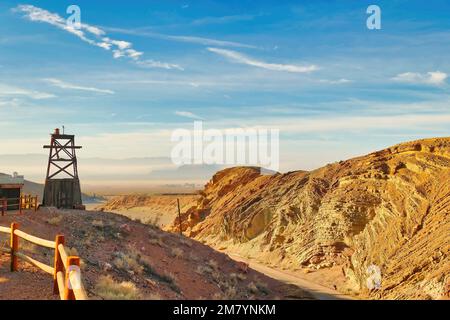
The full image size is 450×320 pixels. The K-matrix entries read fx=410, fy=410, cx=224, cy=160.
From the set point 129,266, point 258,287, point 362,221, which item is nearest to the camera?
point 129,266

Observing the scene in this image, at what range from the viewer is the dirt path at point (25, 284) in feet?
37.8

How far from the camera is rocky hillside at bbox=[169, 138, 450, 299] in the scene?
27.1m

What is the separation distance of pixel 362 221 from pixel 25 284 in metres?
31.4

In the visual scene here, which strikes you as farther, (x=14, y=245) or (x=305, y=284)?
(x=305, y=284)

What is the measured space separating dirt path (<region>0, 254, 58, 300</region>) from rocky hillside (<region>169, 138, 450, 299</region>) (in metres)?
20.7

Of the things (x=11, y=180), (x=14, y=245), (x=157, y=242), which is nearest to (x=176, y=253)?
(x=157, y=242)

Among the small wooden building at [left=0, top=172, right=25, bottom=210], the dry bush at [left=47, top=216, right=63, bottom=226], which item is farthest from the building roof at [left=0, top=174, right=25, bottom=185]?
the dry bush at [left=47, top=216, right=63, bottom=226]

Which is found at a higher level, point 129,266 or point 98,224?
point 98,224

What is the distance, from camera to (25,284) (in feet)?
41.2

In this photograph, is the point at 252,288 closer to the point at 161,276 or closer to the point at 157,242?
the point at 157,242

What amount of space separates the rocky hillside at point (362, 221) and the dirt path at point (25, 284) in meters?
20.7

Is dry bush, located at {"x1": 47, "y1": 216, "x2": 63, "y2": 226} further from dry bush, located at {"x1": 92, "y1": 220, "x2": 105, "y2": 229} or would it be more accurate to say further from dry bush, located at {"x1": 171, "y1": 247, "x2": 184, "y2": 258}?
dry bush, located at {"x1": 171, "y1": 247, "x2": 184, "y2": 258}

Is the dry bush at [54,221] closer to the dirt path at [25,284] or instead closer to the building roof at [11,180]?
the building roof at [11,180]
